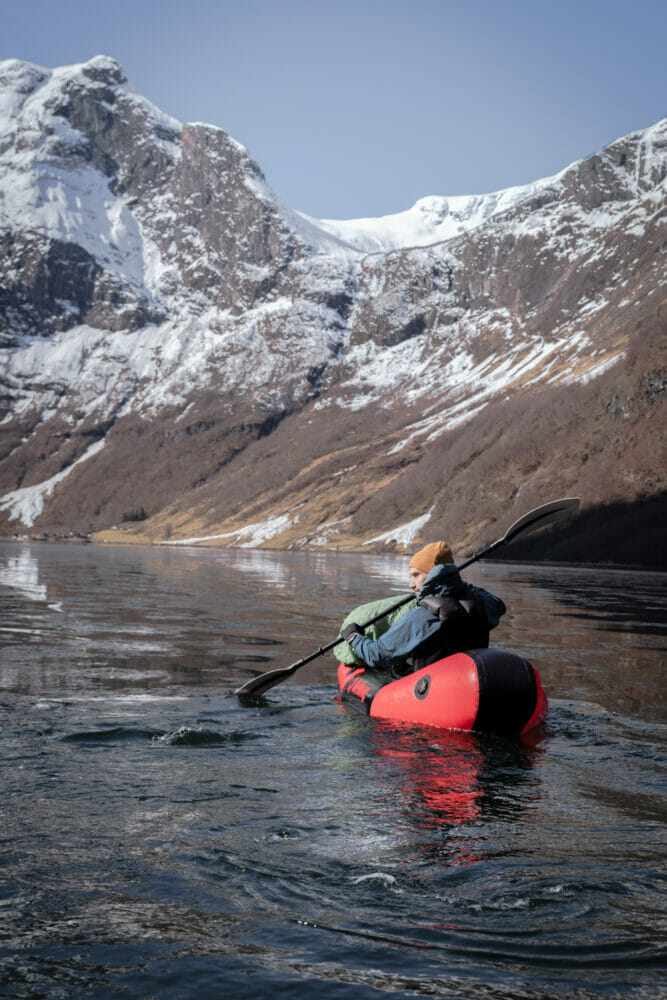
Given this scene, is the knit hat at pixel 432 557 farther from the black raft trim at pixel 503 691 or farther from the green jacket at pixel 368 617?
the green jacket at pixel 368 617

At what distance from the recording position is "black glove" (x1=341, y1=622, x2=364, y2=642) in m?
13.0

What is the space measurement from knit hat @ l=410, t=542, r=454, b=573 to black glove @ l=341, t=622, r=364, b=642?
1.94 metres

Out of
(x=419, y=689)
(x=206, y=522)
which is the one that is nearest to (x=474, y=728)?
(x=419, y=689)

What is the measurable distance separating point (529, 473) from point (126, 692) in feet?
383

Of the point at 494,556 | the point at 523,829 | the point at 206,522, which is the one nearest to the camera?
the point at 523,829

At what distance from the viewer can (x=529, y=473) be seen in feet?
413

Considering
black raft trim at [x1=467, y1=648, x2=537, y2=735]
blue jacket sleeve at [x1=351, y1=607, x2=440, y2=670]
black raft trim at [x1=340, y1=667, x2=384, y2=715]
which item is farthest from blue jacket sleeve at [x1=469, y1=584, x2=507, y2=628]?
black raft trim at [x1=340, y1=667, x2=384, y2=715]

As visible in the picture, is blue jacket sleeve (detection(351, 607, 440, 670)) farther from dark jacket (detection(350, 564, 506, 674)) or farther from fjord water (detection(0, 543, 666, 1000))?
fjord water (detection(0, 543, 666, 1000))

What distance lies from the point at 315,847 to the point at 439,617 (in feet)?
15.7

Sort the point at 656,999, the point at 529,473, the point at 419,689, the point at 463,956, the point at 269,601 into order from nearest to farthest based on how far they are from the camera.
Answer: the point at 656,999 < the point at 463,956 < the point at 419,689 < the point at 269,601 < the point at 529,473

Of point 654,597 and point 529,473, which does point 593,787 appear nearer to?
point 654,597

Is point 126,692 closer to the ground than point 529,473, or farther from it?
closer to the ground

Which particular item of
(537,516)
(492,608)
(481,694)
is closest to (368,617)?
(492,608)

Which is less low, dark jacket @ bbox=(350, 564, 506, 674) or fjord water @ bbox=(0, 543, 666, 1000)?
dark jacket @ bbox=(350, 564, 506, 674)
